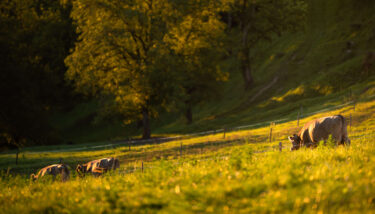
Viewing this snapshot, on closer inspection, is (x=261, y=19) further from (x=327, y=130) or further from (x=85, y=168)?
(x=85, y=168)

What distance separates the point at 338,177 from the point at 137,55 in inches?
1264

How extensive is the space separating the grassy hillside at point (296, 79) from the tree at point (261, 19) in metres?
3.41

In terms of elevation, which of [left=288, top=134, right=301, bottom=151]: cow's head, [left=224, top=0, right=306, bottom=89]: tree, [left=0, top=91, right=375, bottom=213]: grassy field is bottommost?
[left=0, top=91, right=375, bottom=213]: grassy field

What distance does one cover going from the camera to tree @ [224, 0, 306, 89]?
48.5 metres

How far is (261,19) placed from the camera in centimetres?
5044

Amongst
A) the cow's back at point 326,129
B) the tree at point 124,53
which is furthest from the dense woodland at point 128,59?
the cow's back at point 326,129

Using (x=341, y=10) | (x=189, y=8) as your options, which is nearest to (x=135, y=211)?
(x=189, y=8)

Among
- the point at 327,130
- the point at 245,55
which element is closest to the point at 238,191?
the point at 327,130

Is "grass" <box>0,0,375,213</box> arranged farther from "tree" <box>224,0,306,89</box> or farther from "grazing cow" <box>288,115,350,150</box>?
"tree" <box>224,0,306,89</box>

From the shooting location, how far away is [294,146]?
15.6 metres

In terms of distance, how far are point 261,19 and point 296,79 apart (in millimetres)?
10344

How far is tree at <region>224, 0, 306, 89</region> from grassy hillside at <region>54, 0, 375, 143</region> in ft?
11.2

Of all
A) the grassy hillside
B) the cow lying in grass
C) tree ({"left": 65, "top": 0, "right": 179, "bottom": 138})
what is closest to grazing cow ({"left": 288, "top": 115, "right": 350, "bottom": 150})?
the cow lying in grass

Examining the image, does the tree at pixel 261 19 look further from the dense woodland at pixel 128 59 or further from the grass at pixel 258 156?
the grass at pixel 258 156
